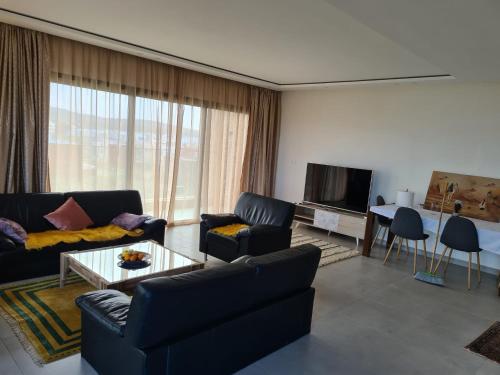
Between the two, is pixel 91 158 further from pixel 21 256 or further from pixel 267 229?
pixel 267 229

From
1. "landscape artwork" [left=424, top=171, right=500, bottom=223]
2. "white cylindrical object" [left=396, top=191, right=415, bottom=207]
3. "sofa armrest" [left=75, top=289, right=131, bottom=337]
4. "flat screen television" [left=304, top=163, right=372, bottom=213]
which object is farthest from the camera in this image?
"flat screen television" [left=304, top=163, right=372, bottom=213]

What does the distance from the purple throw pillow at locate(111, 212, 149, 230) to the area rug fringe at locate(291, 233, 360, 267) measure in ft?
7.75

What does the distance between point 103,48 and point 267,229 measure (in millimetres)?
3293

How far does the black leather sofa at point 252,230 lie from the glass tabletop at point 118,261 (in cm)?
85

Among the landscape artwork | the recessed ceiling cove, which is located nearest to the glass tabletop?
the recessed ceiling cove

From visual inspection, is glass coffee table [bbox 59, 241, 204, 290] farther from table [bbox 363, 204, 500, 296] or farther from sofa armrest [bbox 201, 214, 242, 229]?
table [bbox 363, 204, 500, 296]

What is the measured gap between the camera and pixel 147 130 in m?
5.77

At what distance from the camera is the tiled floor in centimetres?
265

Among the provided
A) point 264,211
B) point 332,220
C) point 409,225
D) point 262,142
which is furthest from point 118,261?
point 262,142

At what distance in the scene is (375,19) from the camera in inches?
112

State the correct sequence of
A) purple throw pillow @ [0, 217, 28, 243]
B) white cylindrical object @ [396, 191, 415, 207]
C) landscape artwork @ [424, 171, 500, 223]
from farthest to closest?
white cylindrical object @ [396, 191, 415, 207]
landscape artwork @ [424, 171, 500, 223]
purple throw pillow @ [0, 217, 28, 243]

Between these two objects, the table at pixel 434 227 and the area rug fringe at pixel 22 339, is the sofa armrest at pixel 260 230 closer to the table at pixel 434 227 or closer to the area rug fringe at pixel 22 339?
the table at pixel 434 227

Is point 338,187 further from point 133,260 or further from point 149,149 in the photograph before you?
point 133,260

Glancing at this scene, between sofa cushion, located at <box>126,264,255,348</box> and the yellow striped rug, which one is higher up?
sofa cushion, located at <box>126,264,255,348</box>
